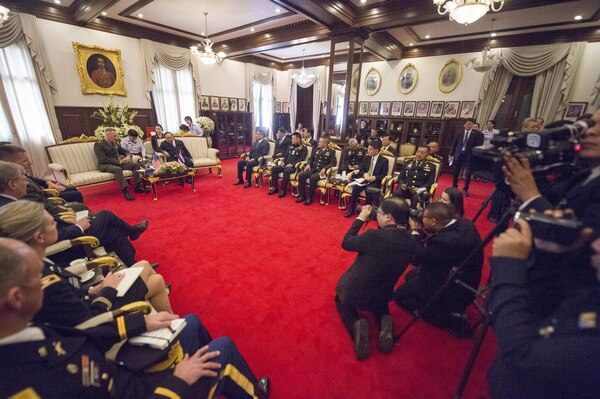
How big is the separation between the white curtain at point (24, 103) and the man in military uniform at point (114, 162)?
2067mm

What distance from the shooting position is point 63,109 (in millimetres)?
5613

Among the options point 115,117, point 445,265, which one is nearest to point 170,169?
point 115,117

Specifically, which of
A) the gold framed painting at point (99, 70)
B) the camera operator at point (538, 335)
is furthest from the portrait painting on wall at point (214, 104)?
the camera operator at point (538, 335)

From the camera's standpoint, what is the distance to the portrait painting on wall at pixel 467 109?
677 cm

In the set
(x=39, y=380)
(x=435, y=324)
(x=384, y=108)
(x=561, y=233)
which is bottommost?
(x=435, y=324)

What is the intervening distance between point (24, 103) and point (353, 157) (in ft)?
23.0

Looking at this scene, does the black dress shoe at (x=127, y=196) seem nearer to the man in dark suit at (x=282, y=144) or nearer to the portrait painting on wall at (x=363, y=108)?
the man in dark suit at (x=282, y=144)

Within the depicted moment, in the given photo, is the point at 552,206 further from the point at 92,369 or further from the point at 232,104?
the point at 232,104

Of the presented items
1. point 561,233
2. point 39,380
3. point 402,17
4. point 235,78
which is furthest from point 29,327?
point 235,78

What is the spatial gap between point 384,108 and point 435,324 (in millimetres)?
7582

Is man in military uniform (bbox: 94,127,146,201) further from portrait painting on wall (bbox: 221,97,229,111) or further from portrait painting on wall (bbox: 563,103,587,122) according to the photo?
portrait painting on wall (bbox: 563,103,587,122)

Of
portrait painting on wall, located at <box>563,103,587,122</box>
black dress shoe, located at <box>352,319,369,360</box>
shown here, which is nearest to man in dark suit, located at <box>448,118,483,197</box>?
portrait painting on wall, located at <box>563,103,587,122</box>

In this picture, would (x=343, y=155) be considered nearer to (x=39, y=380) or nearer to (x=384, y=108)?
(x=384, y=108)

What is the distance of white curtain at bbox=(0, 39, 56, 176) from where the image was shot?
4.95 meters
